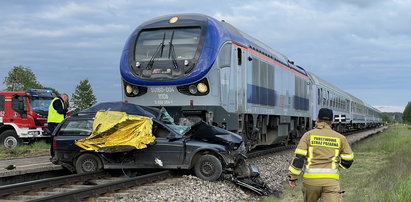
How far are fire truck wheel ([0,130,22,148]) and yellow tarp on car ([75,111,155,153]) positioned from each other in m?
9.63

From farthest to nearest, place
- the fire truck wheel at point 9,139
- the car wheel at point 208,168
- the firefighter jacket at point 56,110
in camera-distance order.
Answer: the fire truck wheel at point 9,139 < the firefighter jacket at point 56,110 < the car wheel at point 208,168

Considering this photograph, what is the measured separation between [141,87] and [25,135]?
348 inches

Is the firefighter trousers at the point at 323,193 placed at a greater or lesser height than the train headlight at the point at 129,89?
lesser

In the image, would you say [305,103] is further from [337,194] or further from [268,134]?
[337,194]

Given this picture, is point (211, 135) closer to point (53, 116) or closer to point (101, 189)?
point (101, 189)

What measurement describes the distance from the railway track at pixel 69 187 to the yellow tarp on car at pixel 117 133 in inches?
26.3

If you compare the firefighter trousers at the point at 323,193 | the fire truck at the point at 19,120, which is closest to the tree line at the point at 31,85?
the fire truck at the point at 19,120

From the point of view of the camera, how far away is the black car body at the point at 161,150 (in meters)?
10.4

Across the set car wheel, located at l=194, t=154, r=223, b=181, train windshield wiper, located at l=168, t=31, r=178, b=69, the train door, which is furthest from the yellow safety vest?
car wheel, located at l=194, t=154, r=223, b=181

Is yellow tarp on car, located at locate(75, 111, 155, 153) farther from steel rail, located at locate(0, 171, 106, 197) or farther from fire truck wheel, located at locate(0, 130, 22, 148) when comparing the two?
fire truck wheel, located at locate(0, 130, 22, 148)

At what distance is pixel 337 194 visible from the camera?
5.59m

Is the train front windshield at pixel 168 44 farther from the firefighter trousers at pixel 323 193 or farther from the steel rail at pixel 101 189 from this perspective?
the firefighter trousers at pixel 323 193

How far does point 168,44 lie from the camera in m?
12.4

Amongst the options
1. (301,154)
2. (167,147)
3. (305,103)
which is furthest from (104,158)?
(305,103)
